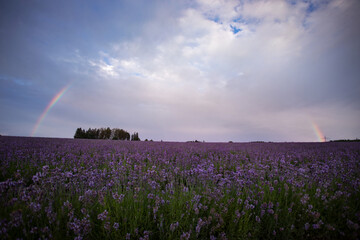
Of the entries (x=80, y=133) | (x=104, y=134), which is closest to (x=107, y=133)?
(x=104, y=134)

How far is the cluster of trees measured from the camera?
3931 cm

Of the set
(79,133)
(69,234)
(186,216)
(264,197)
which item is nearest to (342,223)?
(264,197)

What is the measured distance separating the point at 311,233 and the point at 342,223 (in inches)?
18.2

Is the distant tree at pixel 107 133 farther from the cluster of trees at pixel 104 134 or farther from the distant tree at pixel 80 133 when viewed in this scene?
the distant tree at pixel 80 133

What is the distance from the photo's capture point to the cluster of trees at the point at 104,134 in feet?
129

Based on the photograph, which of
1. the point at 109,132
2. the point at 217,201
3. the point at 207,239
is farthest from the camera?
the point at 109,132

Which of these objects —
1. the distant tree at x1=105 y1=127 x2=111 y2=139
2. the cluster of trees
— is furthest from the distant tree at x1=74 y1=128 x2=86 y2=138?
the distant tree at x1=105 y1=127 x2=111 y2=139

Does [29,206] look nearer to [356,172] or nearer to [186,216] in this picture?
[186,216]

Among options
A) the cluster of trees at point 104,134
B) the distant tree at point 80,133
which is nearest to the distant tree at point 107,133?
the cluster of trees at point 104,134

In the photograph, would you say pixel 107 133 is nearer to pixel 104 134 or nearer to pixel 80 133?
pixel 104 134

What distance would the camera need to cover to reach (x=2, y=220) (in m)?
1.38

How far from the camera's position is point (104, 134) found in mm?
43375

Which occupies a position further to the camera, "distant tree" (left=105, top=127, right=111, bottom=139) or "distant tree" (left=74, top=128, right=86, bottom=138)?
"distant tree" (left=105, top=127, right=111, bottom=139)

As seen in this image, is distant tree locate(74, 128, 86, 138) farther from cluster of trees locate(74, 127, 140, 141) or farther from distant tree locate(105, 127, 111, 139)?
distant tree locate(105, 127, 111, 139)
